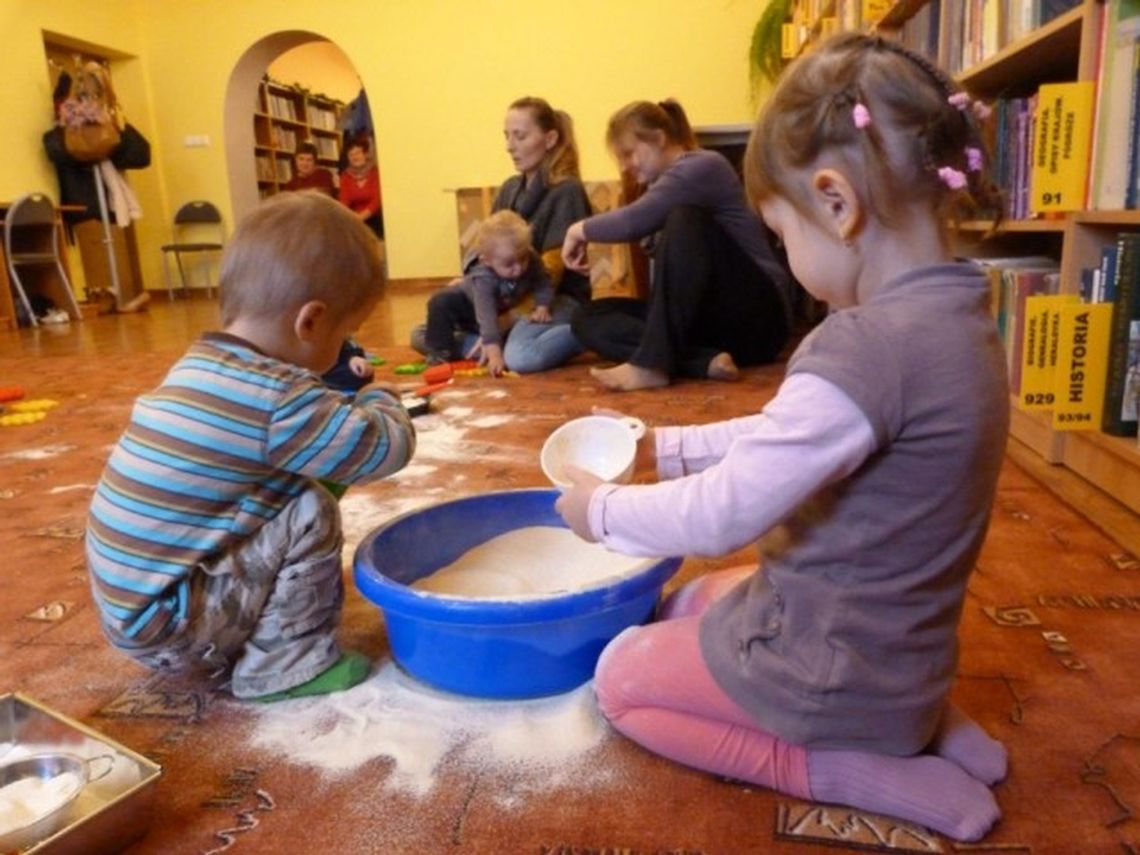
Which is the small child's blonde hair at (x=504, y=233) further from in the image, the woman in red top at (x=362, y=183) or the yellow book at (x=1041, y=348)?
the woman in red top at (x=362, y=183)

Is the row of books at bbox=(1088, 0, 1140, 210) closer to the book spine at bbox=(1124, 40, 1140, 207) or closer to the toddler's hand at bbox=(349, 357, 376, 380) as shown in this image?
the book spine at bbox=(1124, 40, 1140, 207)

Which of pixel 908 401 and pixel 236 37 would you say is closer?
pixel 908 401

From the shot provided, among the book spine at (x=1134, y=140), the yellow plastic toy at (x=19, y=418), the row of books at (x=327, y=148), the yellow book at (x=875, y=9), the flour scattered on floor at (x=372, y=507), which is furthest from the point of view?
the row of books at (x=327, y=148)

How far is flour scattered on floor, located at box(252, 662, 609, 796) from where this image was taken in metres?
0.74

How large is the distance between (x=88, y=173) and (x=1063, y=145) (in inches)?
222

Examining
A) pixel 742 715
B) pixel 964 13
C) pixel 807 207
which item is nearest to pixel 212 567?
pixel 742 715

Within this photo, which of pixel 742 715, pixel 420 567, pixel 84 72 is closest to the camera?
pixel 742 715

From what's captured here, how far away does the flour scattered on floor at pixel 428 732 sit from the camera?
2.44ft

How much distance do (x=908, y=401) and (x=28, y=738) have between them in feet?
2.45

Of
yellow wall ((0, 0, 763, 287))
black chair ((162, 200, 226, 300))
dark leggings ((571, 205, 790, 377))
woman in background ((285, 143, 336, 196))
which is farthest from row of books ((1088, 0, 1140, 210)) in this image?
woman in background ((285, 143, 336, 196))

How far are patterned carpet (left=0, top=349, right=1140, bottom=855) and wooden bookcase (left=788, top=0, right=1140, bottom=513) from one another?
0.33 feet

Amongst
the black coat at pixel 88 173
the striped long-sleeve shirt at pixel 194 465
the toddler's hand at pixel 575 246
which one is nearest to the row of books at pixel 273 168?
the black coat at pixel 88 173

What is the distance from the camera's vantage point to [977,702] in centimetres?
80

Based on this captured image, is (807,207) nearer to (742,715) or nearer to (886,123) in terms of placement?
(886,123)
